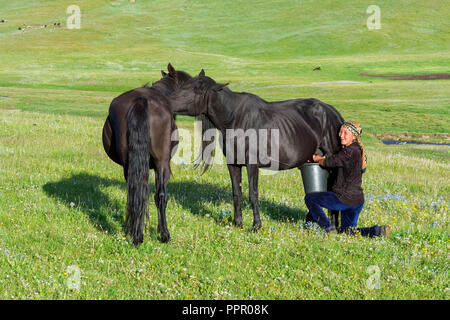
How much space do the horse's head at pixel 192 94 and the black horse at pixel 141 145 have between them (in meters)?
0.21

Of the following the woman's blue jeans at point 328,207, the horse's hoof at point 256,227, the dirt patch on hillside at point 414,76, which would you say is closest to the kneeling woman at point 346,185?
the woman's blue jeans at point 328,207

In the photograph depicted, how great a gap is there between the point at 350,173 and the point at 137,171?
3.84 meters

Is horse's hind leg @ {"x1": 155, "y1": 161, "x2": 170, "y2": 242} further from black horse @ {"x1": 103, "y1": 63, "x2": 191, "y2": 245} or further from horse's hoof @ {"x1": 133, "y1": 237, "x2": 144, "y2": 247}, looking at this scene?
horse's hoof @ {"x1": 133, "y1": 237, "x2": 144, "y2": 247}

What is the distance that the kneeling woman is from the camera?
7.66 meters

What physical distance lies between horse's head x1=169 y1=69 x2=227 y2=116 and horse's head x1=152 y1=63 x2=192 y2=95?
0.23m

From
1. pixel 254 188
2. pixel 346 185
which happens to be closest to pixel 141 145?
pixel 254 188

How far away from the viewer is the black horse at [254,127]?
748 cm

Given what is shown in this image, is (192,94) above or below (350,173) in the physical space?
above

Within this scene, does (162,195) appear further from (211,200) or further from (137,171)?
(211,200)

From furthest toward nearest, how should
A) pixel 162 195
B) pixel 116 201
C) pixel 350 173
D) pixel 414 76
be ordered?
pixel 414 76 < pixel 116 201 < pixel 350 173 < pixel 162 195

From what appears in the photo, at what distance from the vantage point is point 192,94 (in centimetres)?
741

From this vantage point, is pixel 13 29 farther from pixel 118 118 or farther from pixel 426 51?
pixel 118 118
